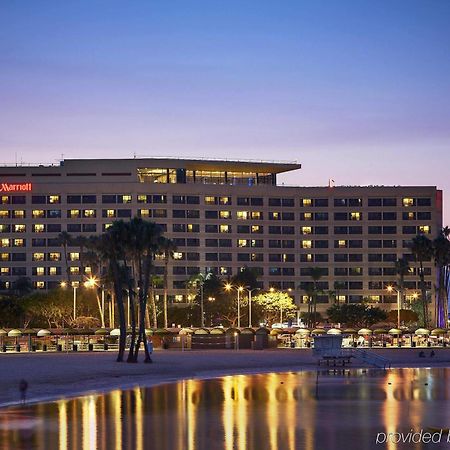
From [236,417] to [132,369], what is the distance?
3519 cm

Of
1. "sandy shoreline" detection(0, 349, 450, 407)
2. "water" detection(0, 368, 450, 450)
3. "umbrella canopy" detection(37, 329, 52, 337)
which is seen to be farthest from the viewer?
"umbrella canopy" detection(37, 329, 52, 337)

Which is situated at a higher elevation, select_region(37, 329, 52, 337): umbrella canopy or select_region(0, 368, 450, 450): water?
select_region(0, 368, 450, 450): water

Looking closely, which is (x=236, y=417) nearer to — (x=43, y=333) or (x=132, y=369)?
(x=132, y=369)

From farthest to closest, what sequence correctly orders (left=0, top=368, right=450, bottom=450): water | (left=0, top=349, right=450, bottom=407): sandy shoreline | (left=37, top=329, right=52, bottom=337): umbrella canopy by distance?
(left=37, top=329, right=52, bottom=337): umbrella canopy, (left=0, top=349, right=450, bottom=407): sandy shoreline, (left=0, top=368, right=450, bottom=450): water

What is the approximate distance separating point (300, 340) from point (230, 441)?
91.6 metres

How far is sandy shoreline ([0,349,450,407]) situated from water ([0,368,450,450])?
3.28 meters

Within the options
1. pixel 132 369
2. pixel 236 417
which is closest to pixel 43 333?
pixel 132 369

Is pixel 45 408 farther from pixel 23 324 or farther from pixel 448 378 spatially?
pixel 23 324

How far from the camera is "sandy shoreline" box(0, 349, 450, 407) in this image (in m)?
60.0

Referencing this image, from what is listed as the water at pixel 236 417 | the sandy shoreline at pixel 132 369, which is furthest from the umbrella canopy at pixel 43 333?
the water at pixel 236 417

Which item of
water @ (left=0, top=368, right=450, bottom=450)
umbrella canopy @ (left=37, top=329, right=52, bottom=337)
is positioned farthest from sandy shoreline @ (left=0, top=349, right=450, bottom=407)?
umbrella canopy @ (left=37, top=329, right=52, bottom=337)

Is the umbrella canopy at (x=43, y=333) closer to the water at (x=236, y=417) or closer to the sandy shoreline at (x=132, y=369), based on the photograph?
the sandy shoreline at (x=132, y=369)

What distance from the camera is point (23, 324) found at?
18662 cm

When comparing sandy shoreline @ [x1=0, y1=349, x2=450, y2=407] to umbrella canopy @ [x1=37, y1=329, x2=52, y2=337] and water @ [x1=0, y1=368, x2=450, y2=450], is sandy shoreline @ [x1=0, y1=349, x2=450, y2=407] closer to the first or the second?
water @ [x1=0, y1=368, x2=450, y2=450]
